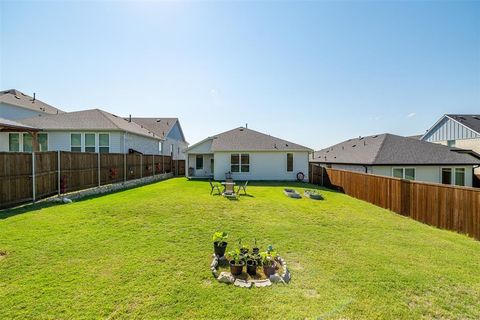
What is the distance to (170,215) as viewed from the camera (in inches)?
336

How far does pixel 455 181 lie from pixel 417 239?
1504cm

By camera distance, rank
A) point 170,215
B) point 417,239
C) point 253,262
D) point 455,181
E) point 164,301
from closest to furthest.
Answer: point 164,301 < point 253,262 < point 417,239 < point 170,215 < point 455,181

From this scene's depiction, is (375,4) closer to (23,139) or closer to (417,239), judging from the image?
(417,239)

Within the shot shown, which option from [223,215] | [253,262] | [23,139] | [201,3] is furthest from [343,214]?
[23,139]

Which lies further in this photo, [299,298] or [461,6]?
[461,6]

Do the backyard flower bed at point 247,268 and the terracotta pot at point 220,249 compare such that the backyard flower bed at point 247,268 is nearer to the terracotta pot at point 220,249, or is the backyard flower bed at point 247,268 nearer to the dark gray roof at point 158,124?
the terracotta pot at point 220,249

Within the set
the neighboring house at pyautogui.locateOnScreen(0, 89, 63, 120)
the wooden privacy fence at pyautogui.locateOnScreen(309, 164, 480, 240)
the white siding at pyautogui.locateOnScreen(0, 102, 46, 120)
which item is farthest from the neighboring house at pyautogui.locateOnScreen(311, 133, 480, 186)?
the white siding at pyautogui.locateOnScreen(0, 102, 46, 120)

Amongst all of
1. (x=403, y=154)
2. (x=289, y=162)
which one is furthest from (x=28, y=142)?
A: (x=403, y=154)

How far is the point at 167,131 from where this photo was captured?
29.7 meters

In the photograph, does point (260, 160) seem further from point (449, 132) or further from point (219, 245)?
point (449, 132)

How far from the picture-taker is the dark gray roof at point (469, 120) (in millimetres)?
24109

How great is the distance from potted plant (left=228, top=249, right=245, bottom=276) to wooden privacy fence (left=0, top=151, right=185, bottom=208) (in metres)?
8.94

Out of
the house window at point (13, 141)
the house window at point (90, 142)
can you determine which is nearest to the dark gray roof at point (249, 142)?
the house window at point (90, 142)

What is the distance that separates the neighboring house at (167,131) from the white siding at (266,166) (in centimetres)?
825
